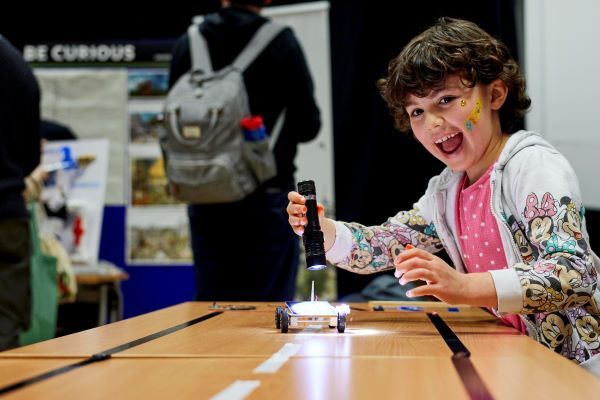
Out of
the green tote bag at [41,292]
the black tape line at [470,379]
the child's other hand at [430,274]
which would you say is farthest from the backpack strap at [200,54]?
the black tape line at [470,379]

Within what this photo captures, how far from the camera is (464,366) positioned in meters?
1.12

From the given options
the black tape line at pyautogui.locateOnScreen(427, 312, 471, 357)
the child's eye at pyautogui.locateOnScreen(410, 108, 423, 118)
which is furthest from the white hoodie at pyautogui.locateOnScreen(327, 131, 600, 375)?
the child's eye at pyautogui.locateOnScreen(410, 108, 423, 118)

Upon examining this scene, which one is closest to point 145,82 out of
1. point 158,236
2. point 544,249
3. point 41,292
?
point 158,236

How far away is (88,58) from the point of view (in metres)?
5.02

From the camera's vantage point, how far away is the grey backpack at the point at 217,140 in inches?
113

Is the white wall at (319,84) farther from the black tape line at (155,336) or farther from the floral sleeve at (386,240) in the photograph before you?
the black tape line at (155,336)

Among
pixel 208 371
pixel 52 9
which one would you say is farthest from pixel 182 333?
pixel 52 9

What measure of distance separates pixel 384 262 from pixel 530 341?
2.23 feet

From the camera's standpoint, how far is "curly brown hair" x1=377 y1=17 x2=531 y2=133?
70.3 inches

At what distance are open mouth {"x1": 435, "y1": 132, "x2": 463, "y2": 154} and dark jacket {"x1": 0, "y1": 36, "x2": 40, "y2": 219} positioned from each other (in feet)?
4.58

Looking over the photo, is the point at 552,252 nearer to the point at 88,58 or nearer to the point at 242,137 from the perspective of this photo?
the point at 242,137

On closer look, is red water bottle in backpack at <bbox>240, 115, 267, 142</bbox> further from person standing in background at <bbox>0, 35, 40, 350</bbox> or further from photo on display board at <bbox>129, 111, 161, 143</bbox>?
photo on display board at <bbox>129, 111, 161, 143</bbox>

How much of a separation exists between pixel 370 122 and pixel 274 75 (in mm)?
1628

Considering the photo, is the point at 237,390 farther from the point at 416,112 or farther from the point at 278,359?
the point at 416,112
